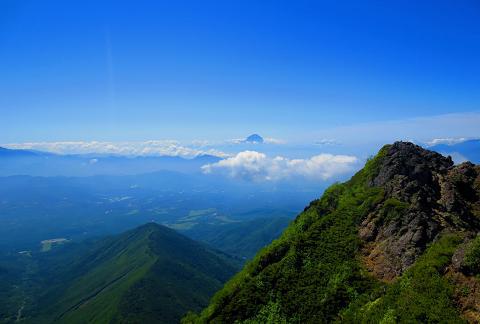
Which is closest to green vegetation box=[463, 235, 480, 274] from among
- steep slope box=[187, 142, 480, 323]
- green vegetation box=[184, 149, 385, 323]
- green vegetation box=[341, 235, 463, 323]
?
steep slope box=[187, 142, 480, 323]

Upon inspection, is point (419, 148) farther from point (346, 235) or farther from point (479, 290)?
point (479, 290)

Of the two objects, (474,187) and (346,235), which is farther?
(474,187)

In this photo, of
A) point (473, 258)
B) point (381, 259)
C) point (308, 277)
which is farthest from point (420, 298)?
point (308, 277)

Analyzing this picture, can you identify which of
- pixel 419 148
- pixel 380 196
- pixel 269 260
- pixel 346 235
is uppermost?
pixel 419 148

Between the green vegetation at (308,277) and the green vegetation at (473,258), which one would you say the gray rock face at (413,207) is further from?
the green vegetation at (473,258)

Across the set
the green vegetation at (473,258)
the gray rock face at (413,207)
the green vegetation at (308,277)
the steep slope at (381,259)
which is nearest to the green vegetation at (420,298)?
the steep slope at (381,259)

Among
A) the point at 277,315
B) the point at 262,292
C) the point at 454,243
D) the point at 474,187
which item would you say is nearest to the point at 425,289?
the point at 454,243

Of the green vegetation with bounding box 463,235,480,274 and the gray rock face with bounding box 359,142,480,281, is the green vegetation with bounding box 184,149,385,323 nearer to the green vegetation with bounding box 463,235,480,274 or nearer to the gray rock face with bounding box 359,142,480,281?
the gray rock face with bounding box 359,142,480,281
